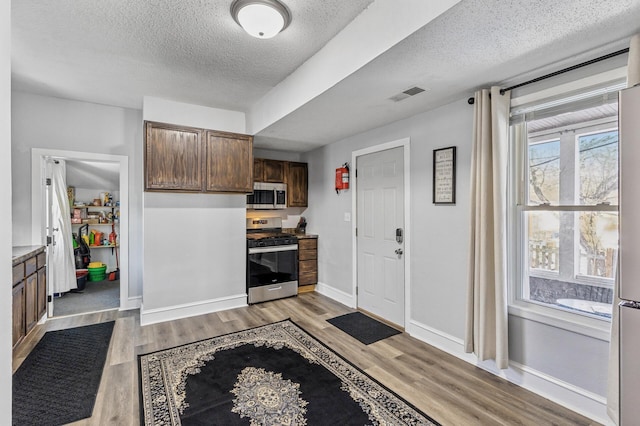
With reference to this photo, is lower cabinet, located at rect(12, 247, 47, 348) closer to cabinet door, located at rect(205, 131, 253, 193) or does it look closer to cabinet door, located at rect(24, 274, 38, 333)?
cabinet door, located at rect(24, 274, 38, 333)

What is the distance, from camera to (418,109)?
122 inches

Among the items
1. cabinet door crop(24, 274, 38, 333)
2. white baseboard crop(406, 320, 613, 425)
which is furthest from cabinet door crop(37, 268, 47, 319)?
white baseboard crop(406, 320, 613, 425)

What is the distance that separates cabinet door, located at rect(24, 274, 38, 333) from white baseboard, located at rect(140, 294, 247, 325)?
999mm

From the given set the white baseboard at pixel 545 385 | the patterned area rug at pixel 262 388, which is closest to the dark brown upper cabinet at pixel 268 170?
the patterned area rug at pixel 262 388

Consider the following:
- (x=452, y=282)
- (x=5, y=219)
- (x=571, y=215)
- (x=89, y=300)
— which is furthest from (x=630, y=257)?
(x=89, y=300)

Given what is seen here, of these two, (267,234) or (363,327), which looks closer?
(363,327)

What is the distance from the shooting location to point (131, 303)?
13.7 ft

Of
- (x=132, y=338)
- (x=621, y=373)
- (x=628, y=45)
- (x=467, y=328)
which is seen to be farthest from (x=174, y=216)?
(x=628, y=45)

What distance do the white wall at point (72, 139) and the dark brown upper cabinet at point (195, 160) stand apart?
31.4 inches

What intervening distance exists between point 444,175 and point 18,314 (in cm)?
428

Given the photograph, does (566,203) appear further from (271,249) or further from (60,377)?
(60,377)

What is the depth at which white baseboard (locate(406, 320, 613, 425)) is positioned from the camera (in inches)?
79.8

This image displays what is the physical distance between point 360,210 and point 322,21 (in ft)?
8.10

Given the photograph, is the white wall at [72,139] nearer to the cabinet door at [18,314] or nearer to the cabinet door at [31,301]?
the cabinet door at [31,301]
